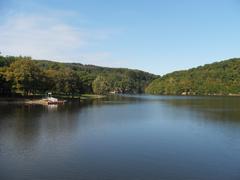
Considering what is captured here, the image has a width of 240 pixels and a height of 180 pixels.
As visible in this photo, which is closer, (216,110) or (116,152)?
(116,152)

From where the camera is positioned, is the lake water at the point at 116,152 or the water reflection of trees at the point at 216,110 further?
the water reflection of trees at the point at 216,110

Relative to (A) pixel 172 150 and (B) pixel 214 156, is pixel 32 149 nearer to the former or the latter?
(A) pixel 172 150

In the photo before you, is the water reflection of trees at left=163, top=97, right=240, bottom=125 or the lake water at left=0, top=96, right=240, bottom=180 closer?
the lake water at left=0, top=96, right=240, bottom=180

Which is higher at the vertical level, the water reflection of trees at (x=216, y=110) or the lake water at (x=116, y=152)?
the water reflection of trees at (x=216, y=110)

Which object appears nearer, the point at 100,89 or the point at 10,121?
the point at 10,121

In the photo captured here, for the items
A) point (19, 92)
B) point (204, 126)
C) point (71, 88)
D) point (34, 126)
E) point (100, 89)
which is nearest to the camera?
point (34, 126)

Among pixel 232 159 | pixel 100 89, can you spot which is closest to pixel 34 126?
pixel 232 159

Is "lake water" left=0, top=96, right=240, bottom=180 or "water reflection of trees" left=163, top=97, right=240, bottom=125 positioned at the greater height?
"water reflection of trees" left=163, top=97, right=240, bottom=125

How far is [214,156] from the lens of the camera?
88.7ft

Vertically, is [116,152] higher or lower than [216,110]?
lower

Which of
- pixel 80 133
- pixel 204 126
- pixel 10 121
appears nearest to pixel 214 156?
pixel 80 133

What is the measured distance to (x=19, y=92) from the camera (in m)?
99.0

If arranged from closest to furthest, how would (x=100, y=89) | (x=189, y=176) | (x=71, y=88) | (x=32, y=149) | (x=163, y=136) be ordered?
(x=189, y=176)
(x=32, y=149)
(x=163, y=136)
(x=71, y=88)
(x=100, y=89)

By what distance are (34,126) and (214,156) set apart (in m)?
23.0
